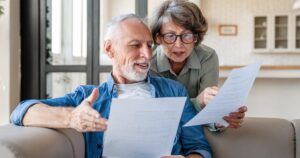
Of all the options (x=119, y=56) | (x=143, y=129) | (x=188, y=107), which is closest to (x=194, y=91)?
(x=188, y=107)

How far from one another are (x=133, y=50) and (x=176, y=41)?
169 mm

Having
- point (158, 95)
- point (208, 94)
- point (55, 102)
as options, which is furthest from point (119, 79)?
point (208, 94)

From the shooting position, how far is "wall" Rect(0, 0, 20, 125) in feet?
8.86

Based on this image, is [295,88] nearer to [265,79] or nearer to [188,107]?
[265,79]

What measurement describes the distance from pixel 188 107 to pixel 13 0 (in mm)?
1909

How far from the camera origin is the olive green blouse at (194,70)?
4.92 feet

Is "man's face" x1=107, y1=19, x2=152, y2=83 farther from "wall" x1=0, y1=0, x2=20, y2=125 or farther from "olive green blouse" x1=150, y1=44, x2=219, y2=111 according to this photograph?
"wall" x1=0, y1=0, x2=20, y2=125

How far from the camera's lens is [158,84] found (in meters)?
1.43

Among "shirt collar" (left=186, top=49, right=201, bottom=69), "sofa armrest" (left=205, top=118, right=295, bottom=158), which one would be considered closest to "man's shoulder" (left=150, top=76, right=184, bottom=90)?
"shirt collar" (left=186, top=49, right=201, bottom=69)

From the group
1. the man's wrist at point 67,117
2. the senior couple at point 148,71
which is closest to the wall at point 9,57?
the senior couple at point 148,71

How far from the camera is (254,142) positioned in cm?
135

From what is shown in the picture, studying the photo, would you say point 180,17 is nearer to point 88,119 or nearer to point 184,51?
point 184,51

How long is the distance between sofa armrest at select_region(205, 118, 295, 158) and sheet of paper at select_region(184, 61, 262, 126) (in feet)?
0.66

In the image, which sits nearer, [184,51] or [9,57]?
[184,51]
